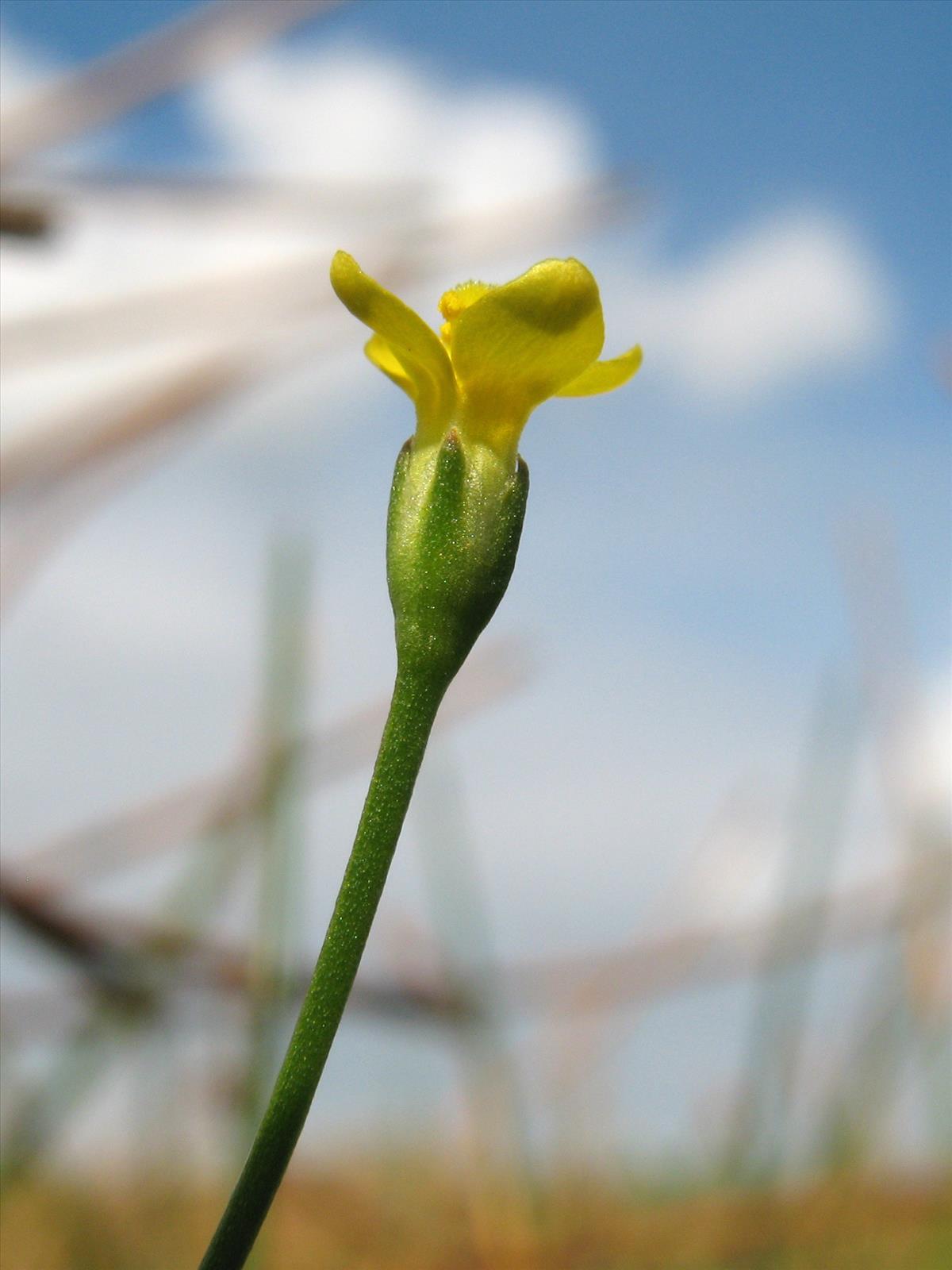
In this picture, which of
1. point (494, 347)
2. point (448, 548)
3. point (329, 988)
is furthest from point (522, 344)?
point (329, 988)

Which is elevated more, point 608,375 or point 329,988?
point 608,375

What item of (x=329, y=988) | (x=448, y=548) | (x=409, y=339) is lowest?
(x=329, y=988)

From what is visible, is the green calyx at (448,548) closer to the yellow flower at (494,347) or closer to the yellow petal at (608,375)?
the yellow flower at (494,347)

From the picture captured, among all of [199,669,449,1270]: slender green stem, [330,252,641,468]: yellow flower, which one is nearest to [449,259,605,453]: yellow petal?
[330,252,641,468]: yellow flower

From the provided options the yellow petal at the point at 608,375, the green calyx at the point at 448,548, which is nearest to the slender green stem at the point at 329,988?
the green calyx at the point at 448,548

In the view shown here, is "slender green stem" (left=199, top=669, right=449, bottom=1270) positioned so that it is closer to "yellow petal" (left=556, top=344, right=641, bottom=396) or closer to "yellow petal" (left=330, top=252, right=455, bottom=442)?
"yellow petal" (left=330, top=252, right=455, bottom=442)

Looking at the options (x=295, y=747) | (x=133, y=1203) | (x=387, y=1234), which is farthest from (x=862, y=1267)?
(x=295, y=747)

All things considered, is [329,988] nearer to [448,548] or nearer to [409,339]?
[448,548]
